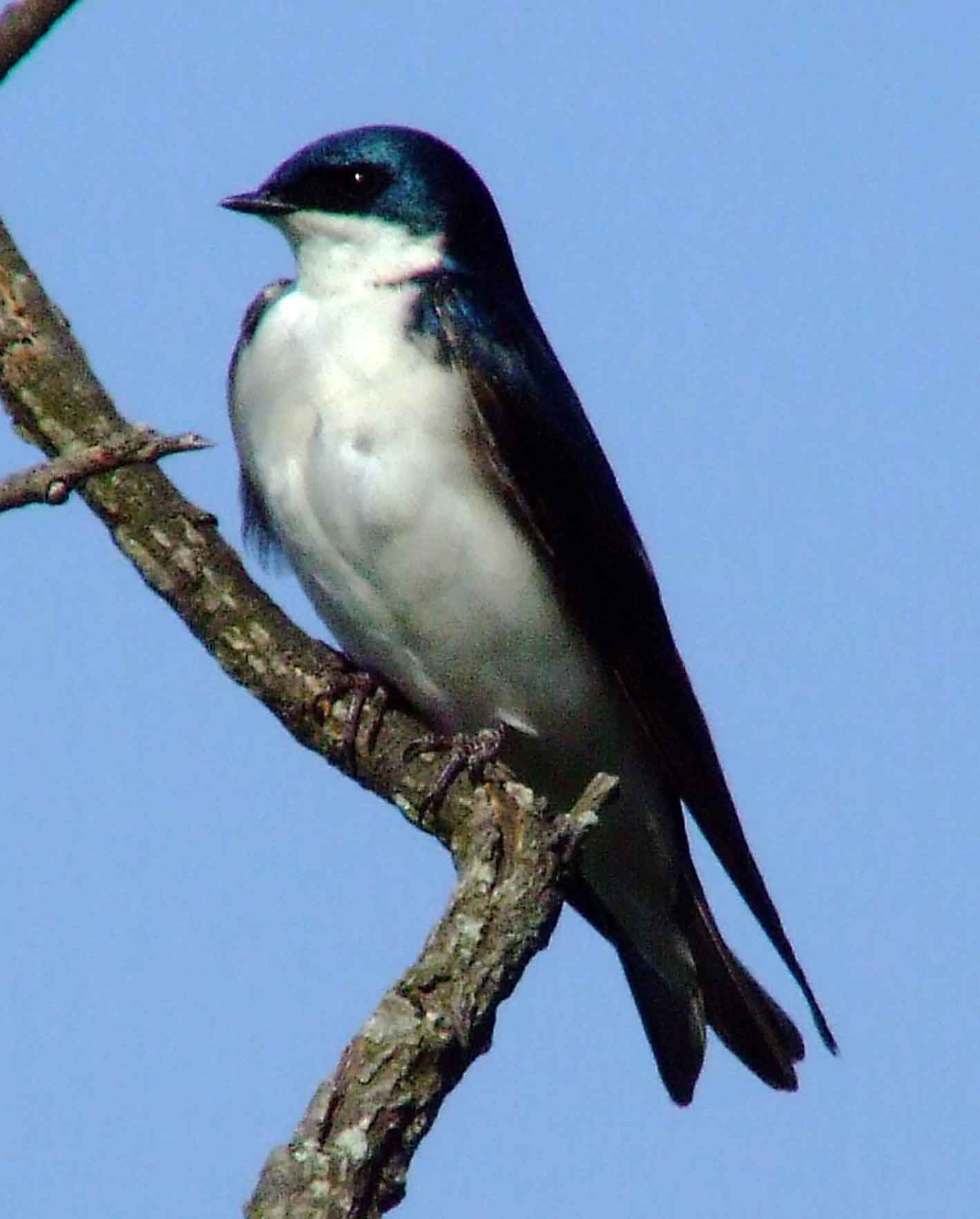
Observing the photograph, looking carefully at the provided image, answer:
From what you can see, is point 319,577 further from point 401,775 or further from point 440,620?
point 401,775

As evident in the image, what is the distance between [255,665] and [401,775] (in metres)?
0.36

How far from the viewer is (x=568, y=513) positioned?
5.59 metres

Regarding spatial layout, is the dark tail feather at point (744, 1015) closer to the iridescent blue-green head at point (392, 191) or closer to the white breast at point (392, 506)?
the white breast at point (392, 506)

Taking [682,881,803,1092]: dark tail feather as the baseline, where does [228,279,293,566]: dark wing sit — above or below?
above

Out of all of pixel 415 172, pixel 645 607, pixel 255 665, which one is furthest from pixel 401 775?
pixel 415 172

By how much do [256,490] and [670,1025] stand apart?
164 cm

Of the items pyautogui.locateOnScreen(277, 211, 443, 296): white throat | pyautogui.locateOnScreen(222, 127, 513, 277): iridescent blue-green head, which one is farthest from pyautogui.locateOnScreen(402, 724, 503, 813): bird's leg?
pyautogui.locateOnScreen(222, 127, 513, 277): iridescent blue-green head

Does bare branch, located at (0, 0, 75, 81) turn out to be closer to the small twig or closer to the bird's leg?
the small twig

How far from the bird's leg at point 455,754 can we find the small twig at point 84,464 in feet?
2.78

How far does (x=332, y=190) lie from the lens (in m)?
5.69

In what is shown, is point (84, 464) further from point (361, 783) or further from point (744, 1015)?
point (744, 1015)

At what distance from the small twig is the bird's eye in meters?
1.59

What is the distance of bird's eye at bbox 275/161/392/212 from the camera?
5.67 metres

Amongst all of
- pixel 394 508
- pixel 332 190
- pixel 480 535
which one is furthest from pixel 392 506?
pixel 332 190
